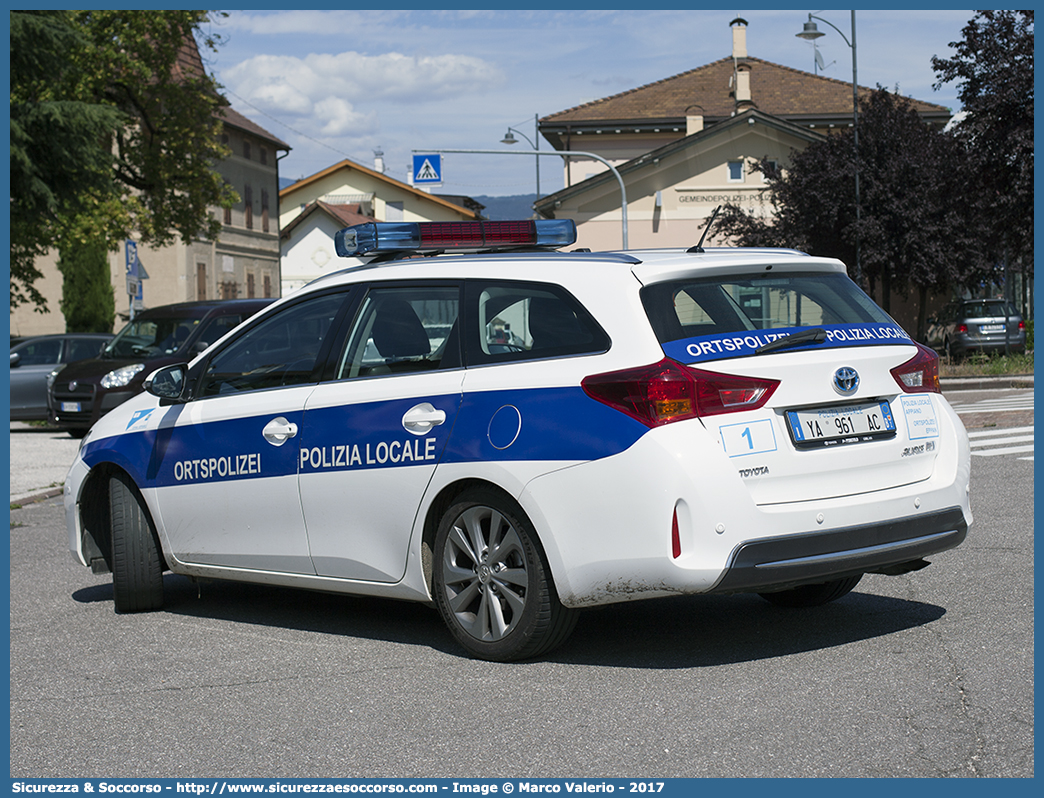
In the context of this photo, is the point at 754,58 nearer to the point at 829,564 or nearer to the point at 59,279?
the point at 59,279

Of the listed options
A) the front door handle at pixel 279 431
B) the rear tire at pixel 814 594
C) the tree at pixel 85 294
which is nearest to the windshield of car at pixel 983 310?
the rear tire at pixel 814 594

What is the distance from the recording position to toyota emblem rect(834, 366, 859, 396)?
16.7ft

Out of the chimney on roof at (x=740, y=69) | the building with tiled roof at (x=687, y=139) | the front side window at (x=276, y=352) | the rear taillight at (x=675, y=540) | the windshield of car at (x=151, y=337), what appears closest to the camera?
the rear taillight at (x=675, y=540)

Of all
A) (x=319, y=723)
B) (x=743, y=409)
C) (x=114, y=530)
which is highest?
(x=743, y=409)

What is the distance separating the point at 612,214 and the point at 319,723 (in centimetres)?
4318

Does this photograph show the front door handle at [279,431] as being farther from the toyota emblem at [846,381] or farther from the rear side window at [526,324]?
the toyota emblem at [846,381]

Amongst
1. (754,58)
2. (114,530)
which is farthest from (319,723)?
(754,58)

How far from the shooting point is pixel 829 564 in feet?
16.2

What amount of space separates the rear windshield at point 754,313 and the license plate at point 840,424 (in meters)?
0.27

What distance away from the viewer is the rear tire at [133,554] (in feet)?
22.2

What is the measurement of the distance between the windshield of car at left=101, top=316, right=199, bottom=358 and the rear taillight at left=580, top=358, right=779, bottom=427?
1267 cm

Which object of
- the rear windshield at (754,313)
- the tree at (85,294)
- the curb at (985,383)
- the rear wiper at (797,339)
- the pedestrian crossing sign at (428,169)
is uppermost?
the pedestrian crossing sign at (428,169)

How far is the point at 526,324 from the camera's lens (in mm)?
5379

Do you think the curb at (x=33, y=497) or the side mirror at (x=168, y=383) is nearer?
the side mirror at (x=168, y=383)
